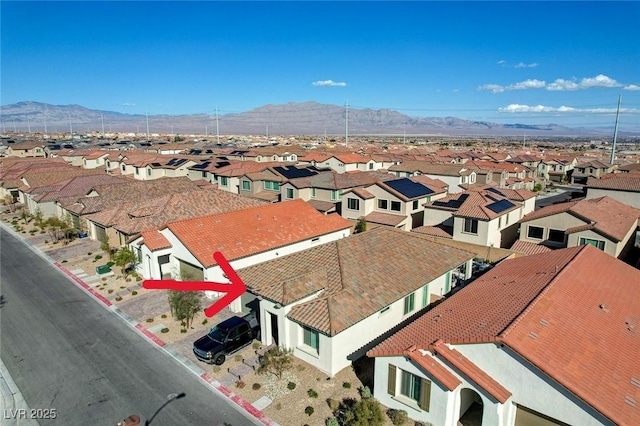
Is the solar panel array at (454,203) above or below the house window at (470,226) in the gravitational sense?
above

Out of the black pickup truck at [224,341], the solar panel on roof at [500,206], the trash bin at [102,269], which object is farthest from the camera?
the solar panel on roof at [500,206]

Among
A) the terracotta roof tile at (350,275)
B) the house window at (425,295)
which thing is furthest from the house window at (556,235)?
the house window at (425,295)

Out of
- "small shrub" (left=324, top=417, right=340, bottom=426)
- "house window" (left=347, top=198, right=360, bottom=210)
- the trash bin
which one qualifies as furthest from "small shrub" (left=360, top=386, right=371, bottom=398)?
"house window" (left=347, top=198, right=360, bottom=210)

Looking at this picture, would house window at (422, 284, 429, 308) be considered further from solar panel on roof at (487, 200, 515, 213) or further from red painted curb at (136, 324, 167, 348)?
solar panel on roof at (487, 200, 515, 213)

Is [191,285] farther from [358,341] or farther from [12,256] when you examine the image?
[12,256]

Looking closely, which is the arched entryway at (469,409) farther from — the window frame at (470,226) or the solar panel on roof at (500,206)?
the solar panel on roof at (500,206)
